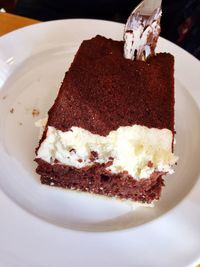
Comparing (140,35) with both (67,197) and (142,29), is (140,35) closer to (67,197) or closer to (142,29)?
(142,29)

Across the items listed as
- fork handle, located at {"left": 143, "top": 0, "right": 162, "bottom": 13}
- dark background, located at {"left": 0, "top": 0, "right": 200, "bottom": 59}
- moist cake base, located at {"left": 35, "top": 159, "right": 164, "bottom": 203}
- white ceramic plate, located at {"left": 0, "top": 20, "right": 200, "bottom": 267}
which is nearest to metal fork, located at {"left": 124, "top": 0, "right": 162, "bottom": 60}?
fork handle, located at {"left": 143, "top": 0, "right": 162, "bottom": 13}

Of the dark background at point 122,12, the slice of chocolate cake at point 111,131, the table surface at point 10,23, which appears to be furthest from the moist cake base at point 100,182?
the dark background at point 122,12

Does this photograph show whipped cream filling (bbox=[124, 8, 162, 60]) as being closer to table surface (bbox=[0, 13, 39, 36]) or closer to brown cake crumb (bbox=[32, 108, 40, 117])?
brown cake crumb (bbox=[32, 108, 40, 117])

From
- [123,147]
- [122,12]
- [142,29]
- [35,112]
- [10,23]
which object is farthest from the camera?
[122,12]

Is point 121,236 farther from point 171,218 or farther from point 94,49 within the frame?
point 94,49

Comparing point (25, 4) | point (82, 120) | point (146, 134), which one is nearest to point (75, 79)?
point (82, 120)

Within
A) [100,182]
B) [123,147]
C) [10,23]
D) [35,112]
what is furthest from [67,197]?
[10,23]
